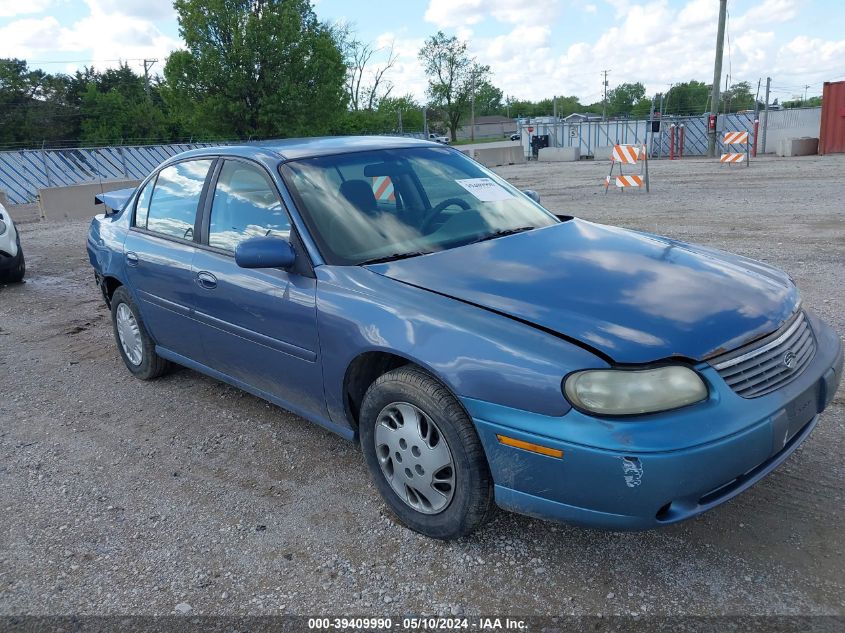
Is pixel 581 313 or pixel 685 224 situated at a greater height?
pixel 581 313

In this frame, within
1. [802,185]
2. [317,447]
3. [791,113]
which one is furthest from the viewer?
[791,113]

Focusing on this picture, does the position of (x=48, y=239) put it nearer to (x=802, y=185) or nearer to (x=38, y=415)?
(x=38, y=415)

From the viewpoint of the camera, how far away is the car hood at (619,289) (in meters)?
2.44

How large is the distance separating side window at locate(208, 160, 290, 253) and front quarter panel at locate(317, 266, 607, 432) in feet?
1.78

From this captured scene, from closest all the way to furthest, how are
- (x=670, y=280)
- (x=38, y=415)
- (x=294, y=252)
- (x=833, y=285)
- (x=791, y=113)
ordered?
(x=670, y=280)
(x=294, y=252)
(x=38, y=415)
(x=833, y=285)
(x=791, y=113)

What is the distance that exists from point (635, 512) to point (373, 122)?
64844 millimetres

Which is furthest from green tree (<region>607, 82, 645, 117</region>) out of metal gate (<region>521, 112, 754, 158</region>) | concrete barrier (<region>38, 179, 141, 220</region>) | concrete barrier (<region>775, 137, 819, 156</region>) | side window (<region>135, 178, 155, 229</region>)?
side window (<region>135, 178, 155, 229</region>)

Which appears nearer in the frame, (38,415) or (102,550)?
(102,550)

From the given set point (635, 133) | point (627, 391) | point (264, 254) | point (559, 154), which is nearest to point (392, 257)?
point (264, 254)

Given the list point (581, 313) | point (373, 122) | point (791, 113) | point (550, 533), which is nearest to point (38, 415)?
point (550, 533)

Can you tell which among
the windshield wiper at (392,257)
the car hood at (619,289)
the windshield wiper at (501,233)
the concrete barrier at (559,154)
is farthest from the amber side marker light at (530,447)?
the concrete barrier at (559,154)

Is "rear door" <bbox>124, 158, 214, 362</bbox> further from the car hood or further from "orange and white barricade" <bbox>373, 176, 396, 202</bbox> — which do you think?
the car hood

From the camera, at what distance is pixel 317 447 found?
3818mm

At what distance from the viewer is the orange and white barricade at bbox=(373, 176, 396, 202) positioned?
3.47 m
